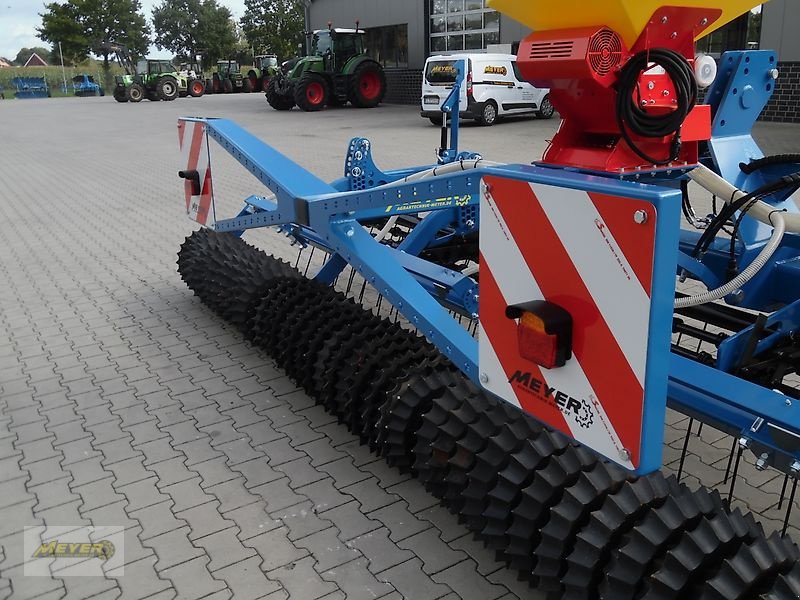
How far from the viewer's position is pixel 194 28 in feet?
200

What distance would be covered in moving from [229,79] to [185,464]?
3350 centimetres

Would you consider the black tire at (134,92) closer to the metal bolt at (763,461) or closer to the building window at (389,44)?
the building window at (389,44)

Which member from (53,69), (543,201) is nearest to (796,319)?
(543,201)

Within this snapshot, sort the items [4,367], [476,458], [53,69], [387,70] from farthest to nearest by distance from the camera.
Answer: [53,69] < [387,70] < [4,367] < [476,458]

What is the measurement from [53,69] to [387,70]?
37.6 metres

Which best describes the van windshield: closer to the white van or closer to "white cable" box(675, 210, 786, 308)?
the white van

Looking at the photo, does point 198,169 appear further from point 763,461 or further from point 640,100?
point 763,461

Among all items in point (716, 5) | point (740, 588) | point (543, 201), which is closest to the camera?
point (740, 588)

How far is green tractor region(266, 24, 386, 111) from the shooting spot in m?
20.5

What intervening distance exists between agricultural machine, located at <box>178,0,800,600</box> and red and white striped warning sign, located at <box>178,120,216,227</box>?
191 mm

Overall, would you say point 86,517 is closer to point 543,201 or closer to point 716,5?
point 543,201

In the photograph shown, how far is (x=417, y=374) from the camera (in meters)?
2.69

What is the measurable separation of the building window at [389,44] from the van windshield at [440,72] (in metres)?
6.70

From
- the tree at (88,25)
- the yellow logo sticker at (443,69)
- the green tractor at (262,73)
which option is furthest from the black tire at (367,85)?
the tree at (88,25)
